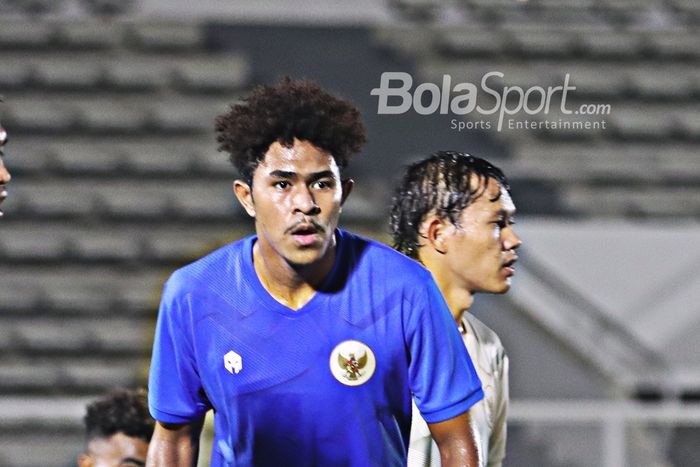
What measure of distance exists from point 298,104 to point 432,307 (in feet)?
1.70

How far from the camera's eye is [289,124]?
276 cm

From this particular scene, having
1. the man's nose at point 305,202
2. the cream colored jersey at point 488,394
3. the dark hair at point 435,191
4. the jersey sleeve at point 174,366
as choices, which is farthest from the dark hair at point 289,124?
the cream colored jersey at point 488,394

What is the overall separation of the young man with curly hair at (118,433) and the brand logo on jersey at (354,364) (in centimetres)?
167

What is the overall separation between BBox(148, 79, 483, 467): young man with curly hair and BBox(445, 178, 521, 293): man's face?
2.01 feet

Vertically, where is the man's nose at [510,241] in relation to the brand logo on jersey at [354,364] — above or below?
above

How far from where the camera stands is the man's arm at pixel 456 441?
A: 8.77 ft

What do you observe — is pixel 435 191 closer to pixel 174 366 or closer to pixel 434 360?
pixel 434 360

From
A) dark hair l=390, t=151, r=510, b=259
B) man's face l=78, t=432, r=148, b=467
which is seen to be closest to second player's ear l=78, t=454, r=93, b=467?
man's face l=78, t=432, r=148, b=467

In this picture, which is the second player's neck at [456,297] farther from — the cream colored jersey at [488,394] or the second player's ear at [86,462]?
the second player's ear at [86,462]

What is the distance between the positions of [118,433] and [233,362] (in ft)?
5.25

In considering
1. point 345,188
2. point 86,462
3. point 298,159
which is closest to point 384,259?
point 345,188

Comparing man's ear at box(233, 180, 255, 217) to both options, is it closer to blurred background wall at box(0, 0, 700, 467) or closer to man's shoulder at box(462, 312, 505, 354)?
man's shoulder at box(462, 312, 505, 354)

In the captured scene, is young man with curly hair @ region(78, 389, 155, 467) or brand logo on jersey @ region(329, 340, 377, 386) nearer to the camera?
brand logo on jersey @ region(329, 340, 377, 386)

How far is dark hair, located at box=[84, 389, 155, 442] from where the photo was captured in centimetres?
424
